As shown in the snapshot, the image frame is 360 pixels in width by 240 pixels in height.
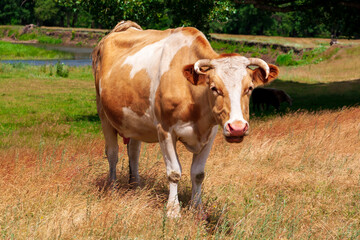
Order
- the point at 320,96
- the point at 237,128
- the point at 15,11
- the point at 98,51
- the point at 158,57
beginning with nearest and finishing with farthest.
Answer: the point at 237,128 < the point at 158,57 < the point at 98,51 < the point at 320,96 < the point at 15,11

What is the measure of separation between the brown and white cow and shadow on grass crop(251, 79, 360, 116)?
10799mm

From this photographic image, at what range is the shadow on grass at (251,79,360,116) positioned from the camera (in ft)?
58.4

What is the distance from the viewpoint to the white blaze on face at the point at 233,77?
4.50 metres

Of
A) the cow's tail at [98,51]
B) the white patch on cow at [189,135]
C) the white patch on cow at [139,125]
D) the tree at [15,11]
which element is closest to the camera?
the white patch on cow at [189,135]

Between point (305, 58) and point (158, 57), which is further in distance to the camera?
point (305, 58)

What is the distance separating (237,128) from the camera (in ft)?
14.4

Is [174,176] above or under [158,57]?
under

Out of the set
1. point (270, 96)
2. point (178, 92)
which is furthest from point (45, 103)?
point (178, 92)

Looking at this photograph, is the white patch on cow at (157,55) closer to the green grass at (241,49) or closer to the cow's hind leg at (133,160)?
the cow's hind leg at (133,160)

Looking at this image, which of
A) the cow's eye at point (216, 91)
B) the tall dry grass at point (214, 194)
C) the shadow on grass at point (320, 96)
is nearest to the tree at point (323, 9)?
the shadow on grass at point (320, 96)

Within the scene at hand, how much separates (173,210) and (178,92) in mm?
1431

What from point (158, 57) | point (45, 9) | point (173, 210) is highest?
point (158, 57)

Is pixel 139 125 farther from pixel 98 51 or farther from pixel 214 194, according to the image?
pixel 98 51

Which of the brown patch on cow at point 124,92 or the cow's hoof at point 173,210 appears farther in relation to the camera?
the brown patch on cow at point 124,92
